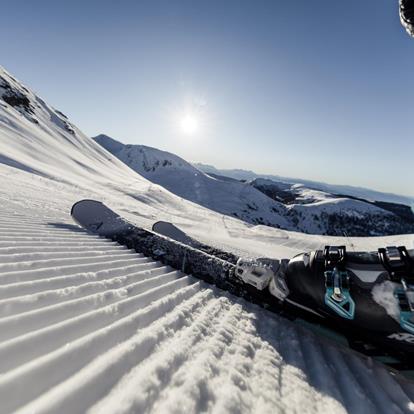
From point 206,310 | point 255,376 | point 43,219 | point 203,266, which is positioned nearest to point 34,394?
point 255,376

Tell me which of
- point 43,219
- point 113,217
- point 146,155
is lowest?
point 43,219

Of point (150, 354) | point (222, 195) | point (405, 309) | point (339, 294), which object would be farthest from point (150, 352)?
point (222, 195)

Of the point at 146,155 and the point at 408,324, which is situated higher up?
the point at 146,155

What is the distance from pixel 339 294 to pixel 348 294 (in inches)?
2.3

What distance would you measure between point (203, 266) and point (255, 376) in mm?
1733

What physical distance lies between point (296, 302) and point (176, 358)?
121 cm

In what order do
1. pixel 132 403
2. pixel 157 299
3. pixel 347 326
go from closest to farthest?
pixel 132 403, pixel 347 326, pixel 157 299

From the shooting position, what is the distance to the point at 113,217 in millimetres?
4820

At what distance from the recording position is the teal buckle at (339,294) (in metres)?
1.98

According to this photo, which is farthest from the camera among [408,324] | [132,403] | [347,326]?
[347,326]

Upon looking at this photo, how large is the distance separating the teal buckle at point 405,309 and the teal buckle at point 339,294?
0.94 feet

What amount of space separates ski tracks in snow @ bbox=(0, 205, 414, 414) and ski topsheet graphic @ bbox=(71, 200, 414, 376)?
0.14 m

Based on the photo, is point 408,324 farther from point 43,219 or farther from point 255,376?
point 43,219

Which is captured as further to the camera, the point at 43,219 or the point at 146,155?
the point at 146,155
